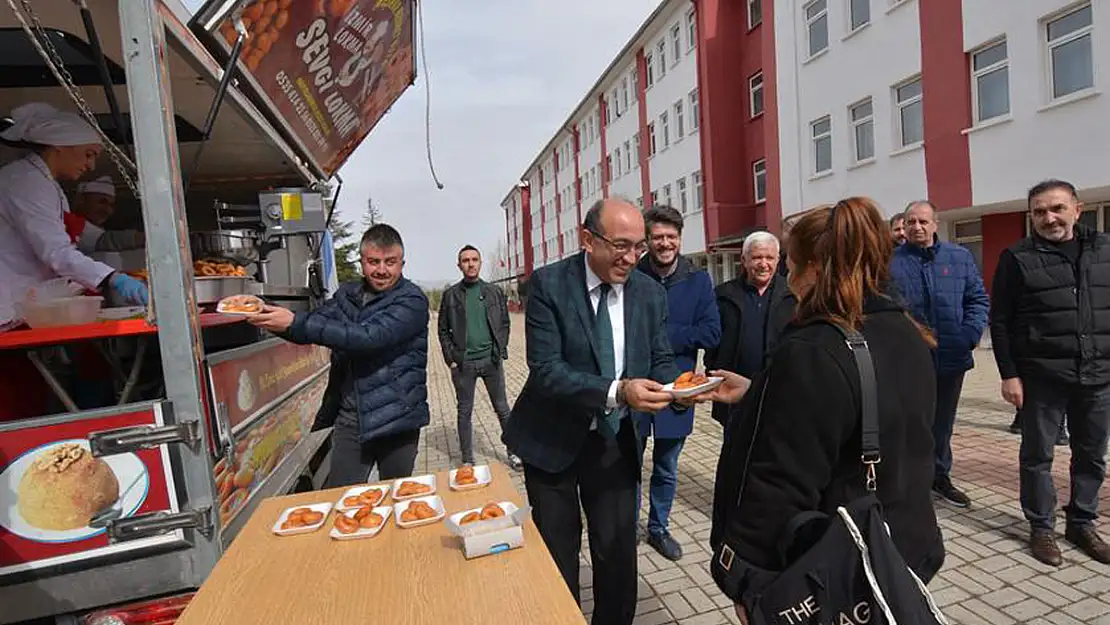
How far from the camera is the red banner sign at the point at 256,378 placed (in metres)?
2.53

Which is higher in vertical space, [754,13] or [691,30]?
[691,30]

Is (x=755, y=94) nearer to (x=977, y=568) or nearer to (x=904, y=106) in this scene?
(x=904, y=106)

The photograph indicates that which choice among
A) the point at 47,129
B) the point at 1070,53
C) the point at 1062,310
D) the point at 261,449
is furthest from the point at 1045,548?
the point at 1070,53

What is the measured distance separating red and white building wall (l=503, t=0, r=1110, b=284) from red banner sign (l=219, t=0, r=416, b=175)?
7.81 metres

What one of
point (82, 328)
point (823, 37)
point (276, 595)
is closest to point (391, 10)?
point (82, 328)

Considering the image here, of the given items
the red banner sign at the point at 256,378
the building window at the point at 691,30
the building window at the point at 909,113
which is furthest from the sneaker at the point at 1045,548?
the building window at the point at 691,30

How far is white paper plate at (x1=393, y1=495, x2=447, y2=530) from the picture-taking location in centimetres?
199

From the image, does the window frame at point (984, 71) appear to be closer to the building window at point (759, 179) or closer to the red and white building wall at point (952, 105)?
the red and white building wall at point (952, 105)

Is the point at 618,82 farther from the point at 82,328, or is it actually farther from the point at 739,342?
the point at 82,328

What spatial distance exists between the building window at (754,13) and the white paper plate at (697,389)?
19.9 m

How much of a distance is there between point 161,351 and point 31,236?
90 centimetres

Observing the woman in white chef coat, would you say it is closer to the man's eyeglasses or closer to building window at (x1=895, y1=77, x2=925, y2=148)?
the man's eyeglasses

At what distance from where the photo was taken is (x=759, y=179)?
66.2ft

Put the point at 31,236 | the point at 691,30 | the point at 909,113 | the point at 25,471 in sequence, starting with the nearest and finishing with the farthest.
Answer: the point at 25,471, the point at 31,236, the point at 909,113, the point at 691,30
